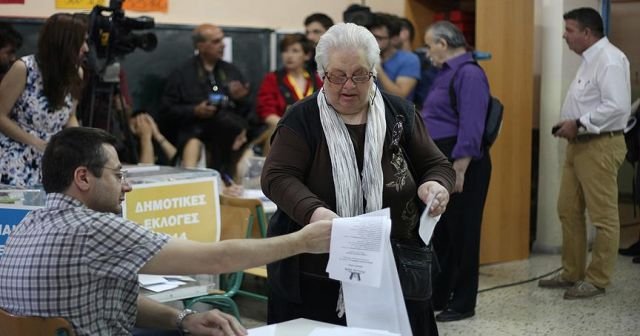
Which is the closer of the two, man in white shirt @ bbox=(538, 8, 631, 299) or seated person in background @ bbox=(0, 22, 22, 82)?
man in white shirt @ bbox=(538, 8, 631, 299)

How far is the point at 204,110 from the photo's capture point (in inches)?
237

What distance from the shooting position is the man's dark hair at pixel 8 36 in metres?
5.45

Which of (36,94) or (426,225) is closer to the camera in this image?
(426,225)

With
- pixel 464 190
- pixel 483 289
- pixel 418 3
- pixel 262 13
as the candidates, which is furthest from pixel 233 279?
pixel 418 3

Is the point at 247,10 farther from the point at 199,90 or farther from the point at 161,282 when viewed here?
the point at 161,282

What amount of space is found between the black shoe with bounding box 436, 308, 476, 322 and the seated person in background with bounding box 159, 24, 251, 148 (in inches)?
81.5

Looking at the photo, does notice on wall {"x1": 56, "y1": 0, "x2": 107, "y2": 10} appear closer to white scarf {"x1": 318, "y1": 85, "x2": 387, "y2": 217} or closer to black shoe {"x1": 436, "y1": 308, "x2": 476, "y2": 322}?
black shoe {"x1": 436, "y1": 308, "x2": 476, "y2": 322}

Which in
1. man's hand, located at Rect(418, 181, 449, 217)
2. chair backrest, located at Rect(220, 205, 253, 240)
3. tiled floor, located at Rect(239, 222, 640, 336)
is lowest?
tiled floor, located at Rect(239, 222, 640, 336)

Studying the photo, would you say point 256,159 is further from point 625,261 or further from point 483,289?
point 625,261

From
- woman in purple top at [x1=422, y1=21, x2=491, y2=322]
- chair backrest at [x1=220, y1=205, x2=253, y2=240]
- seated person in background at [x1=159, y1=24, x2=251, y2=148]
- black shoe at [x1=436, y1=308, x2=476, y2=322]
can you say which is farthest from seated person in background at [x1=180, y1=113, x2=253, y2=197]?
black shoe at [x1=436, y1=308, x2=476, y2=322]

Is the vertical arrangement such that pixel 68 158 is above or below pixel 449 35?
below

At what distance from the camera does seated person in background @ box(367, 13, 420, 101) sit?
19.5ft

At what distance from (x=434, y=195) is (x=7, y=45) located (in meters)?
3.67

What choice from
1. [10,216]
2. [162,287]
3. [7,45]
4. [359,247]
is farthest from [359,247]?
[7,45]
